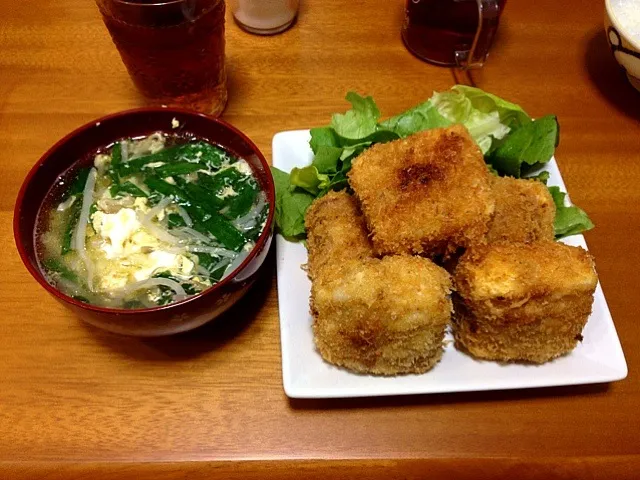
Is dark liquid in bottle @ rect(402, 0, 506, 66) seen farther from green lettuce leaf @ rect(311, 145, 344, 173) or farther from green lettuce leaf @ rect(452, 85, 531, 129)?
green lettuce leaf @ rect(311, 145, 344, 173)

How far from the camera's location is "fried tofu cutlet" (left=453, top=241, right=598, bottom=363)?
52.9 inches

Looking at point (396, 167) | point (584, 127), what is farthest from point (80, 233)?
point (584, 127)

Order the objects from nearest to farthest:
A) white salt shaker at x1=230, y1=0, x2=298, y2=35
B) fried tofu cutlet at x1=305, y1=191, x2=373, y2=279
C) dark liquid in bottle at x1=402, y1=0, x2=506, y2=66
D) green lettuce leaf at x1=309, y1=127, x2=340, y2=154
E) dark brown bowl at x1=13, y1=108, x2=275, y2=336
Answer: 1. dark brown bowl at x1=13, y1=108, x2=275, y2=336
2. fried tofu cutlet at x1=305, y1=191, x2=373, y2=279
3. green lettuce leaf at x1=309, y1=127, x2=340, y2=154
4. dark liquid in bottle at x1=402, y1=0, x2=506, y2=66
5. white salt shaker at x1=230, y1=0, x2=298, y2=35

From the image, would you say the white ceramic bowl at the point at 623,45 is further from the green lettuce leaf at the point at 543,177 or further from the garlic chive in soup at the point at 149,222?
the garlic chive in soup at the point at 149,222

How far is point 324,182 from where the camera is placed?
173 centimetres

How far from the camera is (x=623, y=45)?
1.96m

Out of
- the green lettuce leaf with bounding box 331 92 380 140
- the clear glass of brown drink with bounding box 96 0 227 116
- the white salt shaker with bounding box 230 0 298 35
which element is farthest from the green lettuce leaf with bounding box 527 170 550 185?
the white salt shaker with bounding box 230 0 298 35

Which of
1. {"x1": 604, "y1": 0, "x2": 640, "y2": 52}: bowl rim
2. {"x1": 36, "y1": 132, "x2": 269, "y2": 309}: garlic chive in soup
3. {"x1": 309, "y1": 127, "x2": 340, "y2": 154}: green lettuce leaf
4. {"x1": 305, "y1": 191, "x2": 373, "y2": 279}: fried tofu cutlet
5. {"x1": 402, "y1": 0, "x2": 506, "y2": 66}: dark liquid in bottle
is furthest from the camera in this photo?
{"x1": 402, "y1": 0, "x2": 506, "y2": 66}: dark liquid in bottle

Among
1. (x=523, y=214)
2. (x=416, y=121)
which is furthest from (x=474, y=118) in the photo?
(x=523, y=214)

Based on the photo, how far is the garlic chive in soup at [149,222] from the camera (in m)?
1.39

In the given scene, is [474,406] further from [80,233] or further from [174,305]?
[80,233]

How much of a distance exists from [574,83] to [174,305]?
1762 mm

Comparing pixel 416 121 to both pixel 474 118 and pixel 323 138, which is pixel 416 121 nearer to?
pixel 474 118

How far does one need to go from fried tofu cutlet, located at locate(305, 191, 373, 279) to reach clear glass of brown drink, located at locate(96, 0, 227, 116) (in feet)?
2.01
